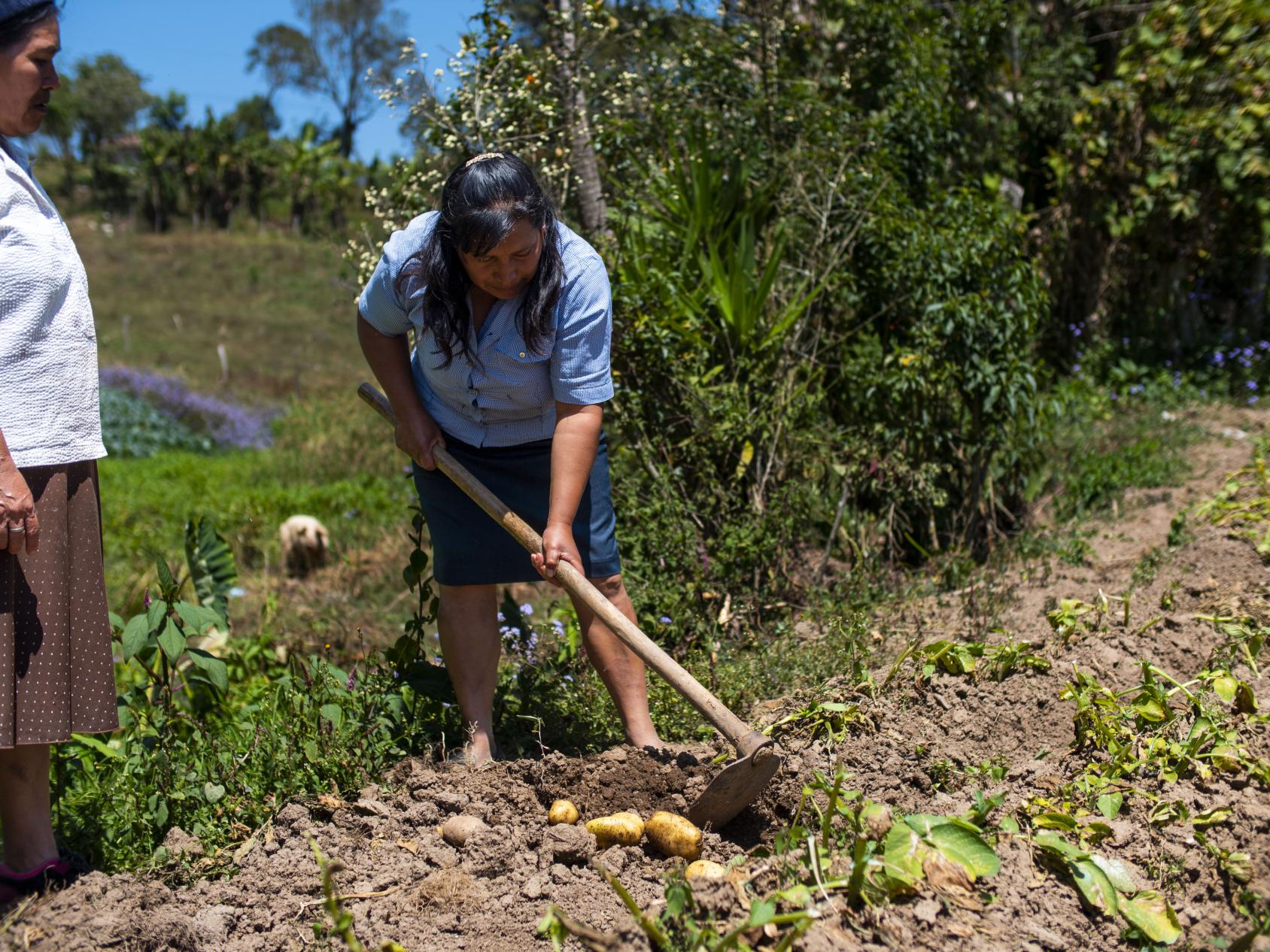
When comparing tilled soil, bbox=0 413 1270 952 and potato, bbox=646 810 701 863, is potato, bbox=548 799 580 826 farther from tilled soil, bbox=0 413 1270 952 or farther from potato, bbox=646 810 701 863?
potato, bbox=646 810 701 863

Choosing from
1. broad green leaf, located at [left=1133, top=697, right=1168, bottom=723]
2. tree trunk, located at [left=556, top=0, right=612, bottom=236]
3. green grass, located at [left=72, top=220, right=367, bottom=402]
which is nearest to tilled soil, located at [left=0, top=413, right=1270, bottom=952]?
broad green leaf, located at [left=1133, top=697, right=1168, bottom=723]

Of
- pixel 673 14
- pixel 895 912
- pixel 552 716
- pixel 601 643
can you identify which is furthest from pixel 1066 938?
pixel 673 14

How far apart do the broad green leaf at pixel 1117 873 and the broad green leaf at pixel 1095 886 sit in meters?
0.01

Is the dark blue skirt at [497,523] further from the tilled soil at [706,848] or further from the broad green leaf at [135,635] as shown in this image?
the broad green leaf at [135,635]

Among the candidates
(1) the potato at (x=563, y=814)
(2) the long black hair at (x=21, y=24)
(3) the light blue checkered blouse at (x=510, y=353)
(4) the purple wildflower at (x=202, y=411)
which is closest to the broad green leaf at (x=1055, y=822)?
(1) the potato at (x=563, y=814)

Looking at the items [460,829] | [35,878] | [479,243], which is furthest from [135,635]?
[479,243]

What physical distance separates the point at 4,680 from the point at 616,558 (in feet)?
4.71

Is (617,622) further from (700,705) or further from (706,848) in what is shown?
(706,848)

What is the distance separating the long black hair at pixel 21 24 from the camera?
2.12m

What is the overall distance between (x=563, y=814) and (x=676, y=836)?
304 millimetres

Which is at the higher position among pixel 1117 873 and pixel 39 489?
pixel 39 489

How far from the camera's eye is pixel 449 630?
286cm

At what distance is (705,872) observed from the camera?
2.18 meters

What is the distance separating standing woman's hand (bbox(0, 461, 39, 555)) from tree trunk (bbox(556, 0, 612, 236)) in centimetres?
257
